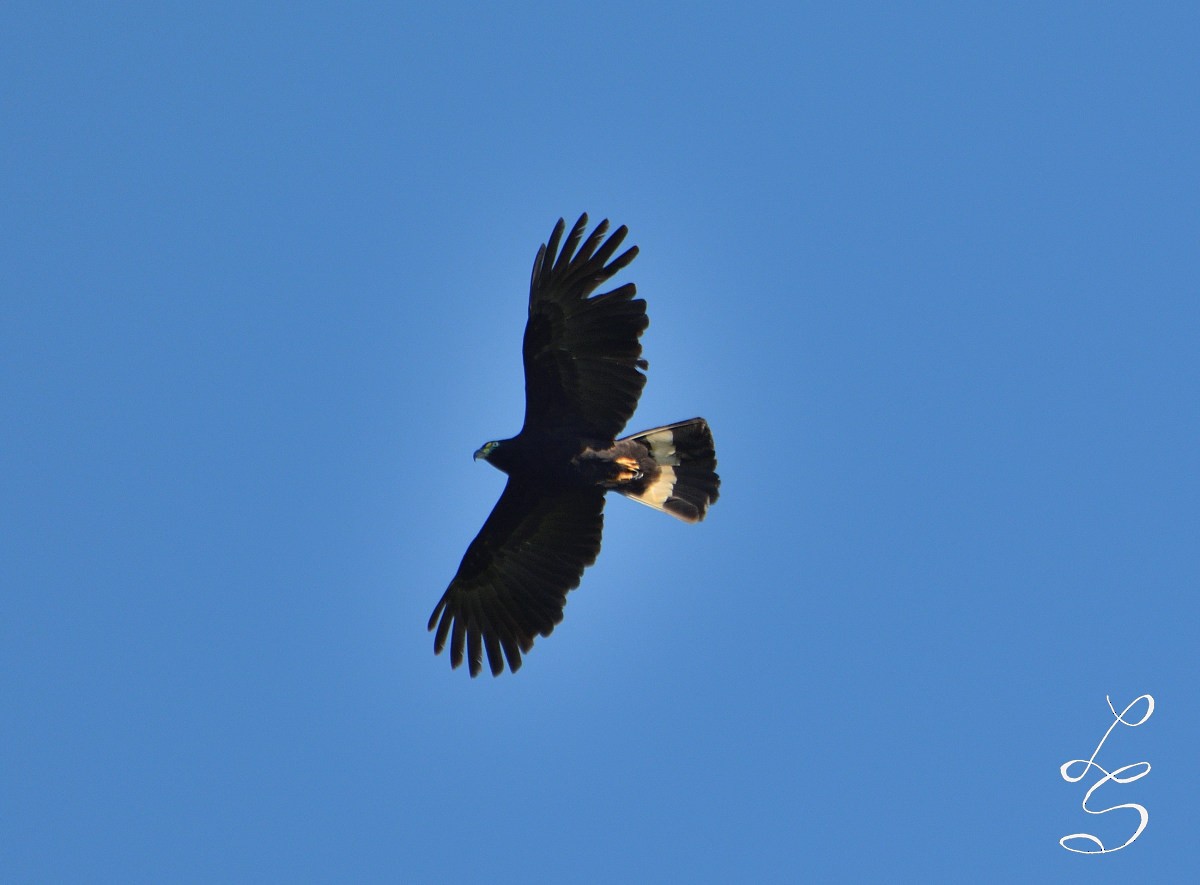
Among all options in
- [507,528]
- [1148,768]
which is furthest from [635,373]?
[1148,768]

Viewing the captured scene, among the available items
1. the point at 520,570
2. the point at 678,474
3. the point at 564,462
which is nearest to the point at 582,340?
the point at 564,462

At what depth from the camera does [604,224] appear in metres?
14.0

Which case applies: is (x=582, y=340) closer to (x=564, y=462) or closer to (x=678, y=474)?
(x=564, y=462)

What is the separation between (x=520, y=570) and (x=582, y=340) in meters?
3.06

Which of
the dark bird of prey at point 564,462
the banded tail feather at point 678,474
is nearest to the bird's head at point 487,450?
the dark bird of prey at point 564,462

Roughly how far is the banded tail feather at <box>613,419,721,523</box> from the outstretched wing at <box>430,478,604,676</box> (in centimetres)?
77

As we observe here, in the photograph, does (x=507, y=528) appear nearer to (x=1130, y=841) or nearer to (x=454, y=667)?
(x=454, y=667)

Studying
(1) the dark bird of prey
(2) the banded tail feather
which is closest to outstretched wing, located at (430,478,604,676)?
(1) the dark bird of prey

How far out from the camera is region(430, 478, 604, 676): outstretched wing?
1516cm

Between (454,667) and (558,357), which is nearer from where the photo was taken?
(558,357)

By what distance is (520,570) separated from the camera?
50.3 ft

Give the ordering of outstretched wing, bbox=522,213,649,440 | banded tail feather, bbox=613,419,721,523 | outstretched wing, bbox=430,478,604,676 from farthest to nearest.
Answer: outstretched wing, bbox=430,478,604,676 < banded tail feather, bbox=613,419,721,523 < outstretched wing, bbox=522,213,649,440

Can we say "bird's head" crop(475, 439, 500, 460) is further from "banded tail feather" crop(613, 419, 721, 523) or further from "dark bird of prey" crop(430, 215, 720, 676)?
"banded tail feather" crop(613, 419, 721, 523)

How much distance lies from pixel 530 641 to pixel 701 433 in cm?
327
